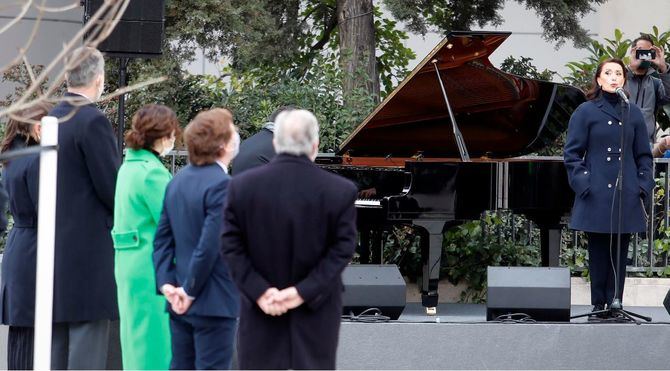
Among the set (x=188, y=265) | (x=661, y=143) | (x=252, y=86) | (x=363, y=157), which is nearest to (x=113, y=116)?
(x=252, y=86)

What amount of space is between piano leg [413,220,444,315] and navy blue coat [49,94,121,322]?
11.6 ft

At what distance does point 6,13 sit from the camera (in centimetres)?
1678

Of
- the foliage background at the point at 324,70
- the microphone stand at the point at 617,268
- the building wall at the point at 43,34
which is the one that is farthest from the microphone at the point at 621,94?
the building wall at the point at 43,34

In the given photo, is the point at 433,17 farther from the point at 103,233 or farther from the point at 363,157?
the point at 103,233

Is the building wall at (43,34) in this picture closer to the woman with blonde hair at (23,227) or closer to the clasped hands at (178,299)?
the woman with blonde hair at (23,227)

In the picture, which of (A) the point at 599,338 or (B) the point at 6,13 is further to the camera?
(B) the point at 6,13

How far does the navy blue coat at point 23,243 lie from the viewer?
17.9ft

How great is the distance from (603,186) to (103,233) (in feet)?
11.7

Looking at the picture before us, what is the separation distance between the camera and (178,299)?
485cm

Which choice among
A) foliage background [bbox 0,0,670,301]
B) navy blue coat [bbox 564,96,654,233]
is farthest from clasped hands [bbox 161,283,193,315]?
foliage background [bbox 0,0,670,301]

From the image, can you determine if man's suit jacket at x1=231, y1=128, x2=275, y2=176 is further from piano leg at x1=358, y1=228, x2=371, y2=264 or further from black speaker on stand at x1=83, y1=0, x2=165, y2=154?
piano leg at x1=358, y1=228, x2=371, y2=264

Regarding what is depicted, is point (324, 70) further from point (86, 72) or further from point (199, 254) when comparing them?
point (199, 254)

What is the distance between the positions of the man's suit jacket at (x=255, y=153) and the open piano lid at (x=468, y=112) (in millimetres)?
2167

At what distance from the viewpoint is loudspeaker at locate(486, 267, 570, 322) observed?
7359 millimetres
